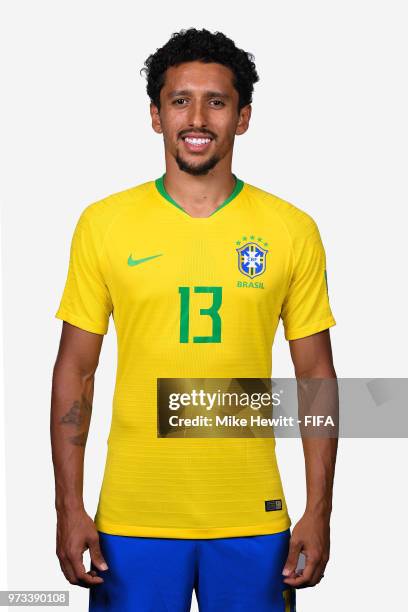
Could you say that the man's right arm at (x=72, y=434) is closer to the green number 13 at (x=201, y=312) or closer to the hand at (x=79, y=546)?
the hand at (x=79, y=546)

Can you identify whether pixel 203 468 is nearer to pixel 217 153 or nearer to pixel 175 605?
pixel 175 605

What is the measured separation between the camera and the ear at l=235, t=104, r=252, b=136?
558cm

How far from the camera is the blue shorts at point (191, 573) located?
5262mm

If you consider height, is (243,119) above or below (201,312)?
above

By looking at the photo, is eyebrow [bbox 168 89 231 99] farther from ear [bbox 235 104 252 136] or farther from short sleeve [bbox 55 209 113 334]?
short sleeve [bbox 55 209 113 334]

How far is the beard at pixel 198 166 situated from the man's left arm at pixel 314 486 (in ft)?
2.57

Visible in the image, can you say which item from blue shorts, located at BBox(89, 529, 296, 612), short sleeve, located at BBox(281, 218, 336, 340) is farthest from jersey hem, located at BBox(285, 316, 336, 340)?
blue shorts, located at BBox(89, 529, 296, 612)

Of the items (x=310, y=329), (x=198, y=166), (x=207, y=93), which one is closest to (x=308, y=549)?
(x=310, y=329)

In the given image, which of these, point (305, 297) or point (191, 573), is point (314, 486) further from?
point (305, 297)

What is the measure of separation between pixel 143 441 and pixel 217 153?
1.18 meters

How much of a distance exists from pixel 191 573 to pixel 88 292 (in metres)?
1.19

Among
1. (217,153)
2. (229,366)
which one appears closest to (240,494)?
(229,366)

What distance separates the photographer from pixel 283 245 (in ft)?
17.9

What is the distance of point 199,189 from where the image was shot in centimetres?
547
